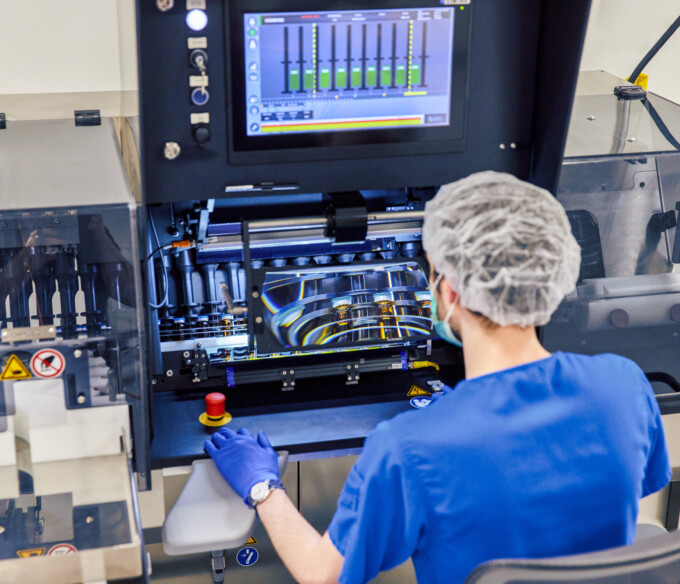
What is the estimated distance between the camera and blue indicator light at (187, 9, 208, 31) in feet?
5.37

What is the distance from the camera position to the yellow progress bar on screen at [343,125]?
69.2 inches

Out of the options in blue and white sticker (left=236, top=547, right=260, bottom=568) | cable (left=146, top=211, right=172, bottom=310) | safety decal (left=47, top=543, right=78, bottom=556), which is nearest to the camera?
safety decal (left=47, top=543, right=78, bottom=556)

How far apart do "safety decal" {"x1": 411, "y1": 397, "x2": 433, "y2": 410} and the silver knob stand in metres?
0.83

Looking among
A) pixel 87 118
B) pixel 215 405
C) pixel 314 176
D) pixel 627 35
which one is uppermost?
pixel 627 35

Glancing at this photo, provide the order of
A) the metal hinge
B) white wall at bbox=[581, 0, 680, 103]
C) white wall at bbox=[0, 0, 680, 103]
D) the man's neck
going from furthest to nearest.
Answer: white wall at bbox=[581, 0, 680, 103] < white wall at bbox=[0, 0, 680, 103] < the metal hinge < the man's neck

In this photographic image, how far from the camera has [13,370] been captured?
1.66 m

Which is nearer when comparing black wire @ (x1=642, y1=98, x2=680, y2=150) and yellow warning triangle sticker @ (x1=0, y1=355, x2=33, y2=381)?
yellow warning triangle sticker @ (x1=0, y1=355, x2=33, y2=381)

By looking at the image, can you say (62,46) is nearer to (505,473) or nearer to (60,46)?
(60,46)

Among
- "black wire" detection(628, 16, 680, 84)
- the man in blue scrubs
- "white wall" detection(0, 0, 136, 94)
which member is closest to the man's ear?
the man in blue scrubs

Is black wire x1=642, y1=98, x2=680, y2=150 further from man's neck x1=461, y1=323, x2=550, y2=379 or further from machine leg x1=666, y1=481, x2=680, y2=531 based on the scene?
machine leg x1=666, y1=481, x2=680, y2=531

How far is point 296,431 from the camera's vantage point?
1907mm

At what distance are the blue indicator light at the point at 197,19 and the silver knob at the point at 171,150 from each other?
0.79 feet

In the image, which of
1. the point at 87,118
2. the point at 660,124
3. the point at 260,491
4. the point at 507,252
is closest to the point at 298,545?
the point at 260,491

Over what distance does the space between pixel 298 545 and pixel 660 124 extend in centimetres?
143
